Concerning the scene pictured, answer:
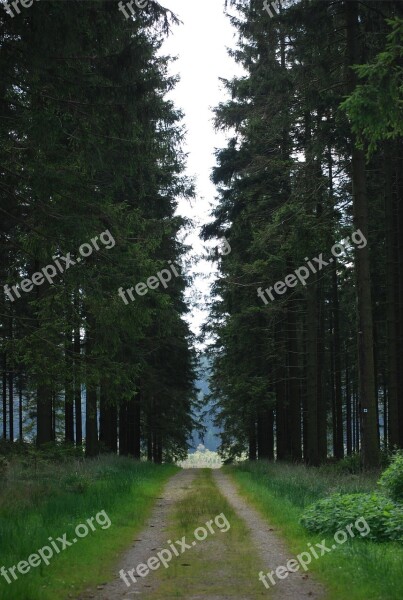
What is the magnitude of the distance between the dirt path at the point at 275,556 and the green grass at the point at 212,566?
13cm

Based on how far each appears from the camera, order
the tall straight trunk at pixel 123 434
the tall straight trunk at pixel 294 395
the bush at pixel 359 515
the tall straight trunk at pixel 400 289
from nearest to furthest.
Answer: the bush at pixel 359 515, the tall straight trunk at pixel 400 289, the tall straight trunk at pixel 294 395, the tall straight trunk at pixel 123 434

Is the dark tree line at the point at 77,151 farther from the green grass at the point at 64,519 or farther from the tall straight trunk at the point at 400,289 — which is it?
the tall straight trunk at the point at 400,289

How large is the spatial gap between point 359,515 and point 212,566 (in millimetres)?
2419

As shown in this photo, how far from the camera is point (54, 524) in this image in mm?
8375

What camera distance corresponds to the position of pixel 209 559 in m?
7.53

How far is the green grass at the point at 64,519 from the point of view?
6.30 metres

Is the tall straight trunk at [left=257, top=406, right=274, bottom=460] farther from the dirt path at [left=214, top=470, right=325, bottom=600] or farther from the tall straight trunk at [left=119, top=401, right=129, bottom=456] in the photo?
the dirt path at [left=214, top=470, right=325, bottom=600]

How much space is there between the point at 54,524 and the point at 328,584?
405cm

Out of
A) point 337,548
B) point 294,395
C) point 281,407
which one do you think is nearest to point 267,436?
point 281,407

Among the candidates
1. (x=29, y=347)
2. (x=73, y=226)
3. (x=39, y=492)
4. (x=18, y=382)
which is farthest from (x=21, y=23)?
(x=18, y=382)

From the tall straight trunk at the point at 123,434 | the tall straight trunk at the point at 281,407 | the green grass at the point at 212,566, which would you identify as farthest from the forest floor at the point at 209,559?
the tall straight trunk at the point at 123,434

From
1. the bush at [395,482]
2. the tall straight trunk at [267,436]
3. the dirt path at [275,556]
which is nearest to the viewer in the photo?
the dirt path at [275,556]

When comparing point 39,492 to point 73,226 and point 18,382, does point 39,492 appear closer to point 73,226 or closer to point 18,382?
point 73,226

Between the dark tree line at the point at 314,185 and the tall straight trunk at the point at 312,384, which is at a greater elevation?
the dark tree line at the point at 314,185
